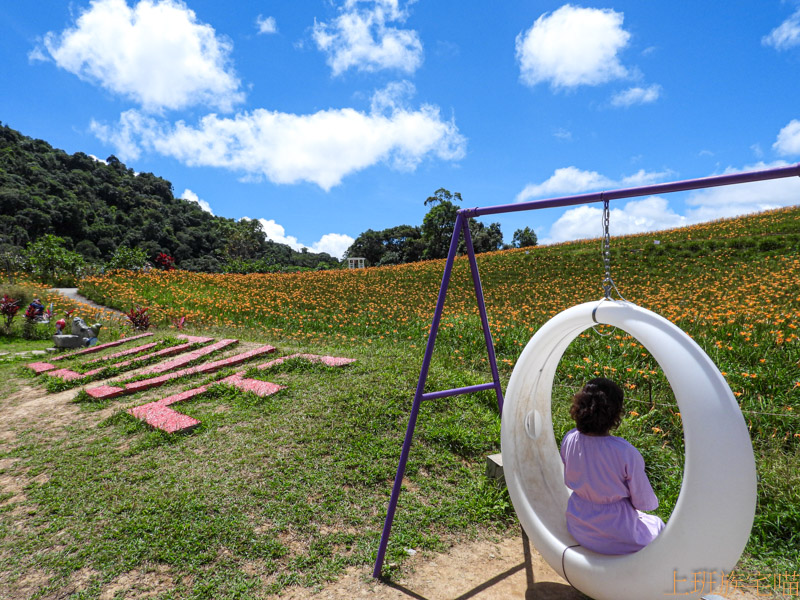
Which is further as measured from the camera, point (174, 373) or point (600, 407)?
point (174, 373)

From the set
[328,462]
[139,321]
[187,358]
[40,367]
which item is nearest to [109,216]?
[139,321]

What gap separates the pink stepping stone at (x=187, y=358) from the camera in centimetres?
724

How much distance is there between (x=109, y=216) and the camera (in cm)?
3716

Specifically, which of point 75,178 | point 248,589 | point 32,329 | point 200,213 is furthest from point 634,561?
point 200,213

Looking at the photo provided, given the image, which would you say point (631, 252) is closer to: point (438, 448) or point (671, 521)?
point (438, 448)

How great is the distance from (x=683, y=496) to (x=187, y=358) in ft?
24.0

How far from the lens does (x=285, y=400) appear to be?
17.4ft

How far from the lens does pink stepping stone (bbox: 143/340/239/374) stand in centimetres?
724

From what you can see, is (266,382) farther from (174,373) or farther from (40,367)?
(40,367)

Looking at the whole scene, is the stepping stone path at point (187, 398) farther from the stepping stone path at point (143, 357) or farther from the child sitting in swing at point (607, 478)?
the child sitting in swing at point (607, 478)

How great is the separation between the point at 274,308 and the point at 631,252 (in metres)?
11.7

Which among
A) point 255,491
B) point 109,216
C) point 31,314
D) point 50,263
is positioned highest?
point 109,216

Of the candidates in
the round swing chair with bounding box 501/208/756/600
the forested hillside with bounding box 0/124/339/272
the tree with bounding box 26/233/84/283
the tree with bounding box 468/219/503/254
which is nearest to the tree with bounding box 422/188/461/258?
the tree with bounding box 468/219/503/254

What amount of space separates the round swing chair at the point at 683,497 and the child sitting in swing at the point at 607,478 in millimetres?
100
